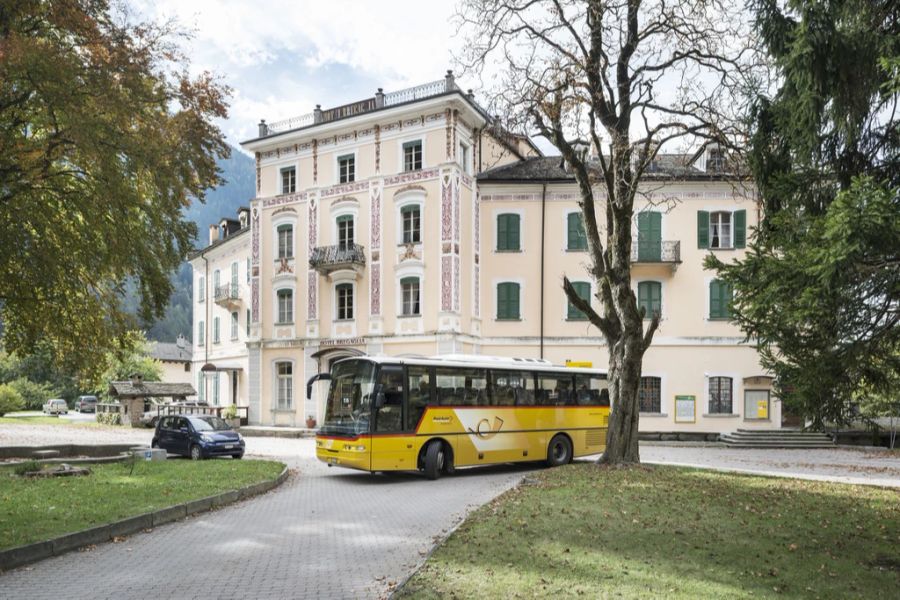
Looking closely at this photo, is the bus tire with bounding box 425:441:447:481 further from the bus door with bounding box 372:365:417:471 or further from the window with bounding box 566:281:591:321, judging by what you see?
the window with bounding box 566:281:591:321

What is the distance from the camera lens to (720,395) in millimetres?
34469

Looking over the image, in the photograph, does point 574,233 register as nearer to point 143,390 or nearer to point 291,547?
point 143,390

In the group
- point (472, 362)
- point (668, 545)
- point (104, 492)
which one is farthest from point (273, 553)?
point (472, 362)

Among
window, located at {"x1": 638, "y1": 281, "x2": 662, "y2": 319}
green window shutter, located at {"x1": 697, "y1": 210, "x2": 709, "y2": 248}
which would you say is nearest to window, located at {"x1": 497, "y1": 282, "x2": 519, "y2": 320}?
window, located at {"x1": 638, "y1": 281, "x2": 662, "y2": 319}

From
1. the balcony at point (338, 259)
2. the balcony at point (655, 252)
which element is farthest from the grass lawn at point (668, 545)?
the balcony at point (338, 259)

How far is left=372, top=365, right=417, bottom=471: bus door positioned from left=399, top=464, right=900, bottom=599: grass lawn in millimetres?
3460

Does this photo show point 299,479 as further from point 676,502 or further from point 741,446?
point 741,446

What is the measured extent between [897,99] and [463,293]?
82.2 ft

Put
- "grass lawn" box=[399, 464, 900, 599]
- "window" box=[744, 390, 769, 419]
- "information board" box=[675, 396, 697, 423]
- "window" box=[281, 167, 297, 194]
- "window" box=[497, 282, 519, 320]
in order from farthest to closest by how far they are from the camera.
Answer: "window" box=[281, 167, 297, 194], "window" box=[497, 282, 519, 320], "information board" box=[675, 396, 697, 423], "window" box=[744, 390, 769, 419], "grass lawn" box=[399, 464, 900, 599]

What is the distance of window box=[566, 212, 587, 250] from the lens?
3552 centimetres

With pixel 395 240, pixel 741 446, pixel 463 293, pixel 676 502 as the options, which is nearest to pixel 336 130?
pixel 395 240

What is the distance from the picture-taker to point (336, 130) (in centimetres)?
3738

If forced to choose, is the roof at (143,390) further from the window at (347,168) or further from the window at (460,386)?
the window at (460,386)

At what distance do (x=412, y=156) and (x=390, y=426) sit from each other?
806 inches
